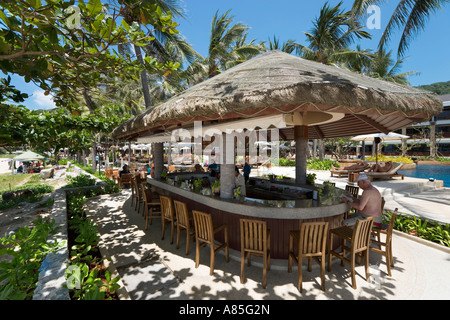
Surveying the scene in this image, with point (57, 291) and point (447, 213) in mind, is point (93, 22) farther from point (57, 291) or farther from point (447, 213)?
point (447, 213)

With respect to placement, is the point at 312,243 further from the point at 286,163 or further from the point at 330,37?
the point at 286,163

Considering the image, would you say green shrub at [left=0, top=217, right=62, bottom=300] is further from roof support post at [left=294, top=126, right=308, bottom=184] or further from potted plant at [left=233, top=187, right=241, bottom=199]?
roof support post at [left=294, top=126, right=308, bottom=184]

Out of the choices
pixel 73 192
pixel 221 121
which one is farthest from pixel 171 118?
pixel 73 192

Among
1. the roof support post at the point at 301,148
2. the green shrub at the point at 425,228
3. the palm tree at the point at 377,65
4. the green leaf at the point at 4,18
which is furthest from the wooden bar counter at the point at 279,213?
the palm tree at the point at 377,65

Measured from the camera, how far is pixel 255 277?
11.0 feet

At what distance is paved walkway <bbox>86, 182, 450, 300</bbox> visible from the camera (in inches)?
115

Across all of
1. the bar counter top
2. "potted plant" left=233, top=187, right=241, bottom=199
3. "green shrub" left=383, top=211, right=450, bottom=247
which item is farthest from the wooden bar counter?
"green shrub" left=383, top=211, right=450, bottom=247

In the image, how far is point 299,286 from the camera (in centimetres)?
300

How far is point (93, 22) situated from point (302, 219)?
15.6 feet

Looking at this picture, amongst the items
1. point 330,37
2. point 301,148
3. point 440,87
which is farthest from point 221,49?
point 440,87

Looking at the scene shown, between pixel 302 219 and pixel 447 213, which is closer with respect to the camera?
pixel 302 219

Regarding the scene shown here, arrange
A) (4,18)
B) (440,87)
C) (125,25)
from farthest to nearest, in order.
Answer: (440,87)
(125,25)
(4,18)
